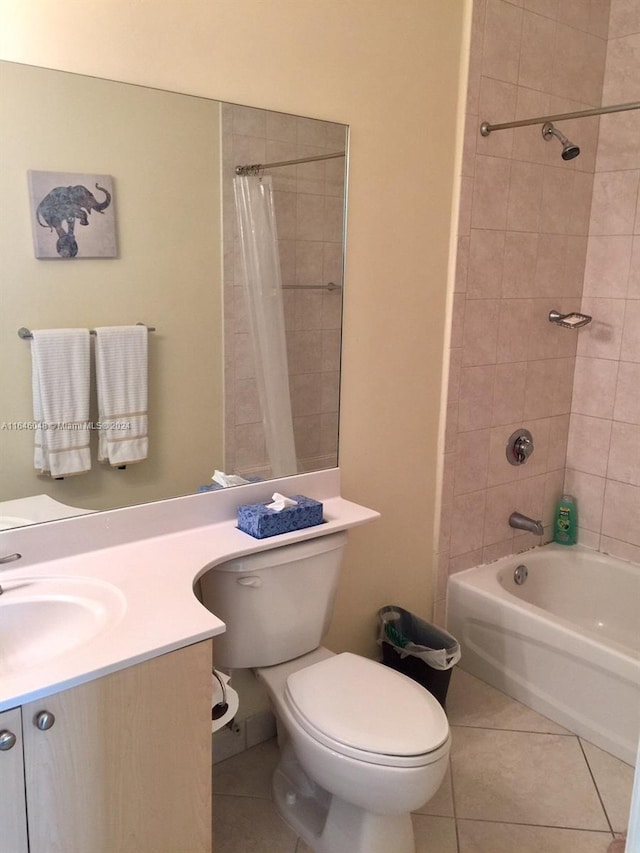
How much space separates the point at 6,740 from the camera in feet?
3.79

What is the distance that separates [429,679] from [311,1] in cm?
203

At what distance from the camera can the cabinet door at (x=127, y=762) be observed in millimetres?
1225

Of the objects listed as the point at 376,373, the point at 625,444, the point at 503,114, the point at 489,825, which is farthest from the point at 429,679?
the point at 503,114

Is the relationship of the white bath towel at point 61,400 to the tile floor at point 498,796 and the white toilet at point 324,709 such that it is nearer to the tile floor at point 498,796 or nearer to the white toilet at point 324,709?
the white toilet at point 324,709

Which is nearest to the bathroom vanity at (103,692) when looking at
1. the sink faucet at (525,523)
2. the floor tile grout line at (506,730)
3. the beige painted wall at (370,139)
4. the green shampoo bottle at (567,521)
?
the beige painted wall at (370,139)

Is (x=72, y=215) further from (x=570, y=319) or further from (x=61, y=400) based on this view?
(x=570, y=319)

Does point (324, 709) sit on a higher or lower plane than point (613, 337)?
lower

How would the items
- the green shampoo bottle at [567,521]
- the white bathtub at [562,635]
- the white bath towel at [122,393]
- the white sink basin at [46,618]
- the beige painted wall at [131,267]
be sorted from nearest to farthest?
the white sink basin at [46,618]
the beige painted wall at [131,267]
the white bath towel at [122,393]
the white bathtub at [562,635]
the green shampoo bottle at [567,521]

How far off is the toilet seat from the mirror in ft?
1.88

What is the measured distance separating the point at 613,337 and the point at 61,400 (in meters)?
2.09

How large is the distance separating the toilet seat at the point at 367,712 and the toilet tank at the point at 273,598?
0.33ft

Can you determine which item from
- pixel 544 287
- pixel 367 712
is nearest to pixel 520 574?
pixel 544 287

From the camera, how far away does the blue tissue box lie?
1.80 metres

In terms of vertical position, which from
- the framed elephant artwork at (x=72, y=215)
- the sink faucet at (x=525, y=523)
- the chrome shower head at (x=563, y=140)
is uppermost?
the chrome shower head at (x=563, y=140)
